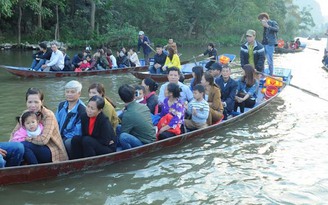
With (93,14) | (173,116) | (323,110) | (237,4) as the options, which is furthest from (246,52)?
(237,4)

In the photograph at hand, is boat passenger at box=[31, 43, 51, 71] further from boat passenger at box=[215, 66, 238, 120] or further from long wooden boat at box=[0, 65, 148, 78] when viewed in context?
boat passenger at box=[215, 66, 238, 120]

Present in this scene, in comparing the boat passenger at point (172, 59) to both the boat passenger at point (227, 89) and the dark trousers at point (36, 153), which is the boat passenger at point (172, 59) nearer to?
the boat passenger at point (227, 89)

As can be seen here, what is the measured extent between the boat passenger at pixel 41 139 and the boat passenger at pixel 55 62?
762cm

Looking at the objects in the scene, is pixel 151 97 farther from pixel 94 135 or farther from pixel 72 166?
pixel 72 166

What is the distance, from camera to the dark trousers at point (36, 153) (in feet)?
15.0

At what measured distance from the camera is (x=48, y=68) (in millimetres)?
12273

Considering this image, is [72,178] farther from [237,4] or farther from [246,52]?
[237,4]

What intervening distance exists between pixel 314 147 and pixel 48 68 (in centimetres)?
860

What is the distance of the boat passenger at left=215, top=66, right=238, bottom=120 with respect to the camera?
7469 mm

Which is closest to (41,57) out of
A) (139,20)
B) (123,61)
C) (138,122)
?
(123,61)

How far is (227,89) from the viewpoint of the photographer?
24.7 ft

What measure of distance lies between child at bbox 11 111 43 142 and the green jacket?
1217 millimetres

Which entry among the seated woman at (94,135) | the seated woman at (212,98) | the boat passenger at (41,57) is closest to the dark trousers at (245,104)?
the seated woman at (212,98)

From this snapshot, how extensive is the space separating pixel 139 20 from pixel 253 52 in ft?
76.3
